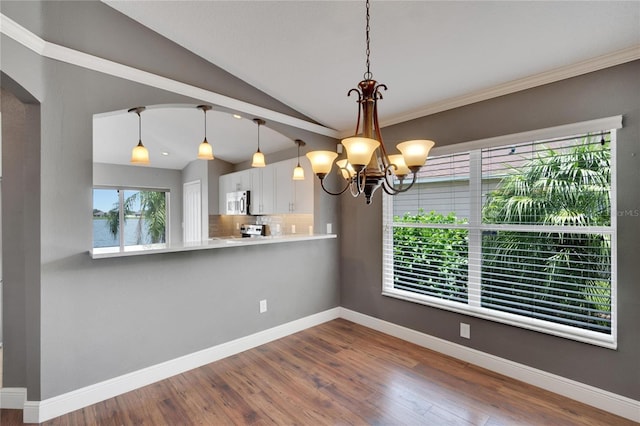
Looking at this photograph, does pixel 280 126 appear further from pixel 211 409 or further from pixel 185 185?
pixel 185 185

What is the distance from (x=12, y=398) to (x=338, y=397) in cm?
233

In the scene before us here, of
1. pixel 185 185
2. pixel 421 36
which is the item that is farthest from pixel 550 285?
pixel 185 185

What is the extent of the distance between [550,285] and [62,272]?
145 inches

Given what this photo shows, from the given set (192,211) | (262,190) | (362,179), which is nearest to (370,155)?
(362,179)

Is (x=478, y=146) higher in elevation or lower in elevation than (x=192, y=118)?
lower

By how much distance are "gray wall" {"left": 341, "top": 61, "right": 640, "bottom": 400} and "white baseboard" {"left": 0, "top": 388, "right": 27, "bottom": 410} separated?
323 centimetres

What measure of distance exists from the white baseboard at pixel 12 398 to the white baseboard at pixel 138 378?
24 millimetres

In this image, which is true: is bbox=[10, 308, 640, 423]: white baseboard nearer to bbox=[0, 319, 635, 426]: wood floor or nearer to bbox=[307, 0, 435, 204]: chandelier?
bbox=[0, 319, 635, 426]: wood floor

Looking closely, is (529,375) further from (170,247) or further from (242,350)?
(170,247)

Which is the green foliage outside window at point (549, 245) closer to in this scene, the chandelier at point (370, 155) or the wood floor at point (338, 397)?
the wood floor at point (338, 397)

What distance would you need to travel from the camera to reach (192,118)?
4.11 meters

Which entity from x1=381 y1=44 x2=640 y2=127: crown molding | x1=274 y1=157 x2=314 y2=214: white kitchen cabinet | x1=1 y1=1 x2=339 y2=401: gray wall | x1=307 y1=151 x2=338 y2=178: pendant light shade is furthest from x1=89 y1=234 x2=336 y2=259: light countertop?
x1=381 y1=44 x2=640 y2=127: crown molding

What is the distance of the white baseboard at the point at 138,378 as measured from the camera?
2.00 m

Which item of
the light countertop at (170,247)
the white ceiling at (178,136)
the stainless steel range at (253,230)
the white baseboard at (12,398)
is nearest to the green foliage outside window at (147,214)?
the white ceiling at (178,136)
